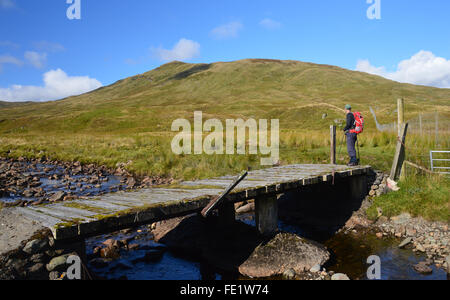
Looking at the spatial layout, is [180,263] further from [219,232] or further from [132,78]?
[132,78]

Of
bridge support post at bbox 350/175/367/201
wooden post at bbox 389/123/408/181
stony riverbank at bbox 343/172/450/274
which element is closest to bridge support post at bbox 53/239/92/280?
stony riverbank at bbox 343/172/450/274

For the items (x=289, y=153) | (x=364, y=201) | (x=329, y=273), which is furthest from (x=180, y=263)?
(x=289, y=153)

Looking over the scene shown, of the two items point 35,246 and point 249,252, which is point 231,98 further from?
point 35,246

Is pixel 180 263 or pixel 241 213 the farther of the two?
pixel 241 213

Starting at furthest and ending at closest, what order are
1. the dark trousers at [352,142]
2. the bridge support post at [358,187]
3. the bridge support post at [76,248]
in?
the dark trousers at [352,142] → the bridge support post at [358,187] → the bridge support post at [76,248]

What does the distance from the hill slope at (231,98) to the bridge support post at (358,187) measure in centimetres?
3345

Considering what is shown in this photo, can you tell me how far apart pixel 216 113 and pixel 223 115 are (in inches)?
331

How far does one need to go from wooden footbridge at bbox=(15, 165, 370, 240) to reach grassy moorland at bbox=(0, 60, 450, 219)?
4275mm

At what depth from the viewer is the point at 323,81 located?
426 feet

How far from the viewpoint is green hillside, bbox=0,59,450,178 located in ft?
59.1

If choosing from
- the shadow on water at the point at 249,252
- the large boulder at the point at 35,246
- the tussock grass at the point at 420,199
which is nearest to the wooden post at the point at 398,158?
the tussock grass at the point at 420,199

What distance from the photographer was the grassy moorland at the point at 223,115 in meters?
16.9

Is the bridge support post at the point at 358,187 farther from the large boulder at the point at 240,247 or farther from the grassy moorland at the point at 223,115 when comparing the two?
the large boulder at the point at 240,247

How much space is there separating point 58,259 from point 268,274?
12.8 feet
